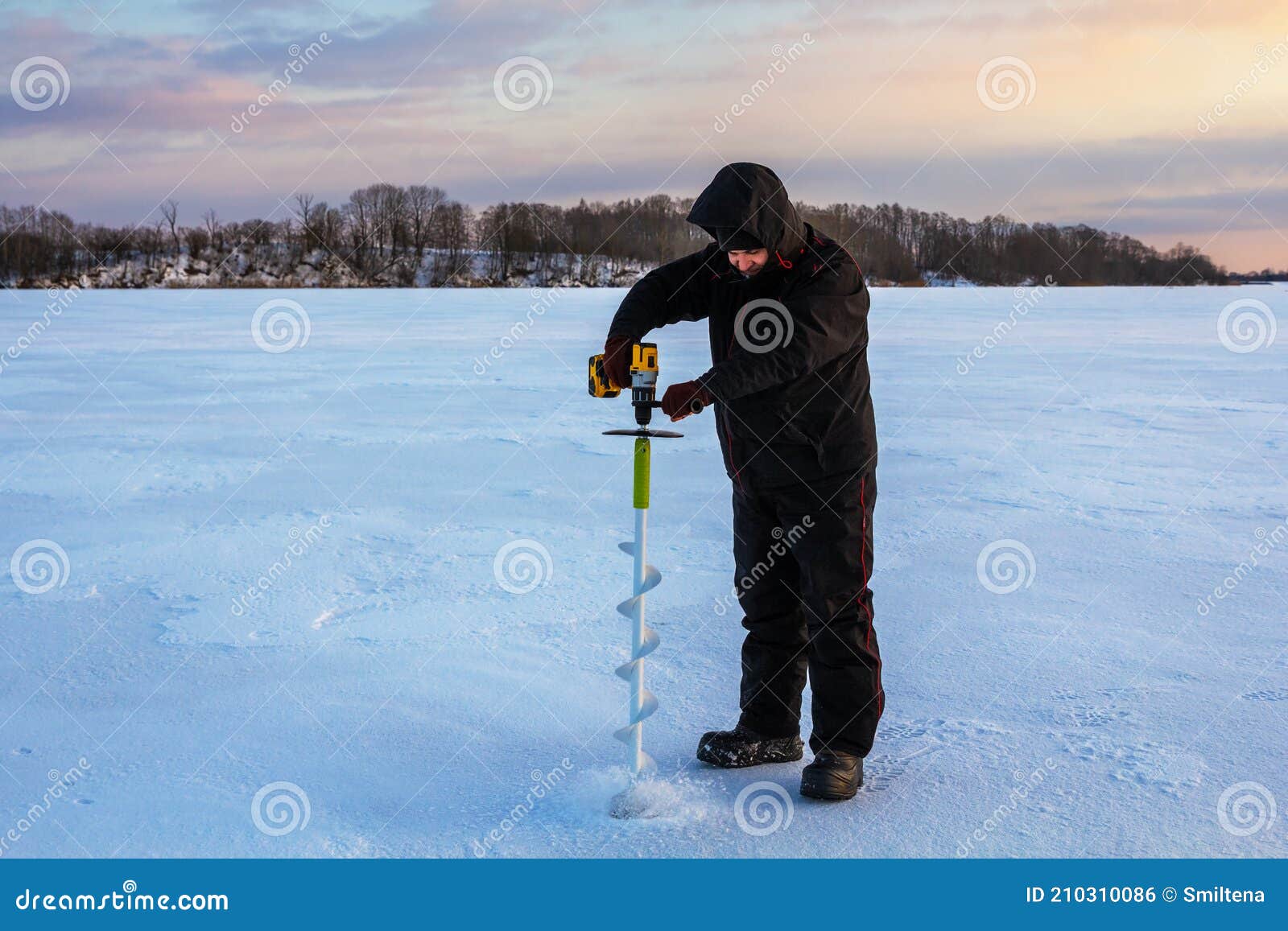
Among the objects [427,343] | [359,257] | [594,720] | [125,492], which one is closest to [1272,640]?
[594,720]

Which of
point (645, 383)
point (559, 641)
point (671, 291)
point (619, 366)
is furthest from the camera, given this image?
point (559, 641)

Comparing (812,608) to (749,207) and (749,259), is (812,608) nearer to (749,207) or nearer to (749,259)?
(749,259)

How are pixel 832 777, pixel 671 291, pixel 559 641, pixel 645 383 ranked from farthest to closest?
1. pixel 559 641
2. pixel 671 291
3. pixel 832 777
4. pixel 645 383

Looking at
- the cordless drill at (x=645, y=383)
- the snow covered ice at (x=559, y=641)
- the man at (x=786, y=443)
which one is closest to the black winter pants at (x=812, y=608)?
the man at (x=786, y=443)

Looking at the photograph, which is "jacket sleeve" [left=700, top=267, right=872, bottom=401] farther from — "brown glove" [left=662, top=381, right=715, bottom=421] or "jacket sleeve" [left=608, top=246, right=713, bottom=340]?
"jacket sleeve" [left=608, top=246, right=713, bottom=340]

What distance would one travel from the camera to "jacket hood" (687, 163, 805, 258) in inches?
91.3

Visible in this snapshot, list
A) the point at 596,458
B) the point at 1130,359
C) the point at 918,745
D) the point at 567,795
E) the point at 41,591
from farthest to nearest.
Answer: the point at 1130,359 < the point at 596,458 < the point at 41,591 < the point at 918,745 < the point at 567,795

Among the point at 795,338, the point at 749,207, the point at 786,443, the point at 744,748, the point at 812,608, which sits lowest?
the point at 744,748

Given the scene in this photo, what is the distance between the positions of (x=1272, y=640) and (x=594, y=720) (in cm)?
231

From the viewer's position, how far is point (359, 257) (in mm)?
49531

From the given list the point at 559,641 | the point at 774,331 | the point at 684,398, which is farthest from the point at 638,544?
the point at 559,641

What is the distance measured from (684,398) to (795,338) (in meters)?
0.28

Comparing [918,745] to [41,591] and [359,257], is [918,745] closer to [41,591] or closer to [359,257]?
[41,591]

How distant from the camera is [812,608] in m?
2.58
